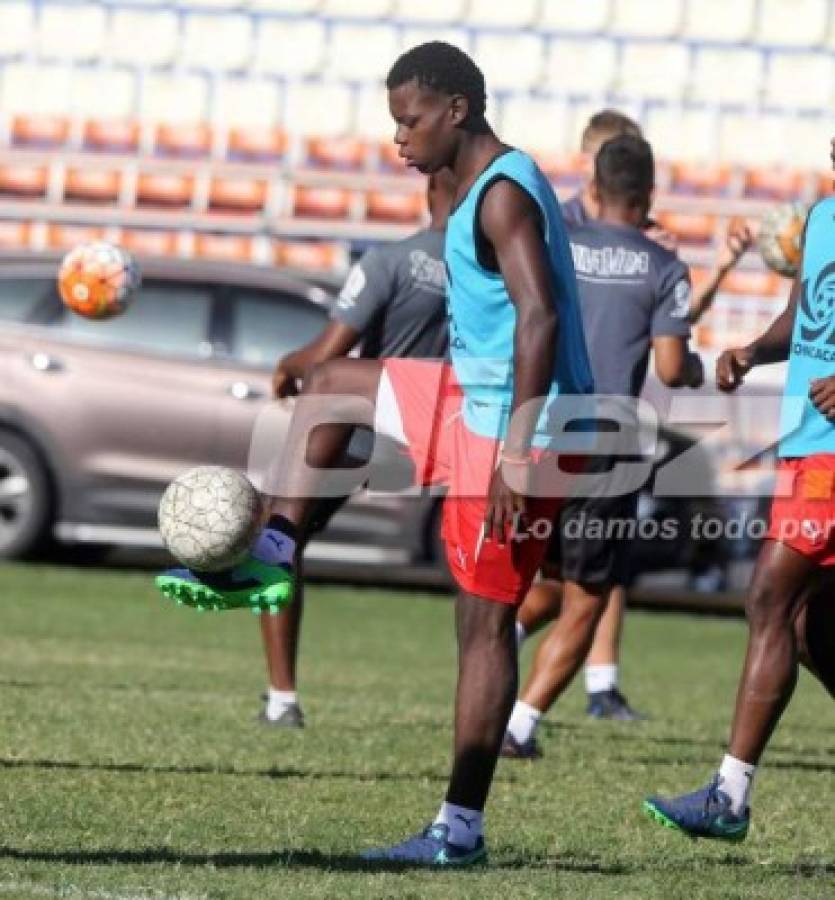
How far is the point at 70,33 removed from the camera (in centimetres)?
2528

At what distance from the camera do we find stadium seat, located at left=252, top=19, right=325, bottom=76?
82.7ft

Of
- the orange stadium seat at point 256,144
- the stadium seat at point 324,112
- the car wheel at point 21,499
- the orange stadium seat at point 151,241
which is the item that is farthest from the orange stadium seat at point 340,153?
the car wheel at point 21,499

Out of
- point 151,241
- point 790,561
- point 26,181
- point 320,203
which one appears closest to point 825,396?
point 790,561

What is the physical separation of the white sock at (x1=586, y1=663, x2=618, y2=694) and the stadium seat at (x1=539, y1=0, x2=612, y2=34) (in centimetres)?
1562

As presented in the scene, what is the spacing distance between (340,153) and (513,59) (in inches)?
111

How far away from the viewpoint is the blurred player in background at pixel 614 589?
31.4 feet

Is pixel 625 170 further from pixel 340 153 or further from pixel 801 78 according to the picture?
pixel 801 78

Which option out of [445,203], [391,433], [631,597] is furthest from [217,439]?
[391,433]

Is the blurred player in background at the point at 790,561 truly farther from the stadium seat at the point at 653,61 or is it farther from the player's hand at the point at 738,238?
the stadium seat at the point at 653,61

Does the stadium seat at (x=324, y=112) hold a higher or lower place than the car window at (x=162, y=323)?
higher

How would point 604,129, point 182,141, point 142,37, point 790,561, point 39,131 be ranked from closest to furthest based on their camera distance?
point 790,561, point 604,129, point 182,141, point 39,131, point 142,37

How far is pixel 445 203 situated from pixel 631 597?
971 centimetres

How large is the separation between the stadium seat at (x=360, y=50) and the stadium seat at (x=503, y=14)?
35.2 inches

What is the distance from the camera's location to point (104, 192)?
74.1 ft
